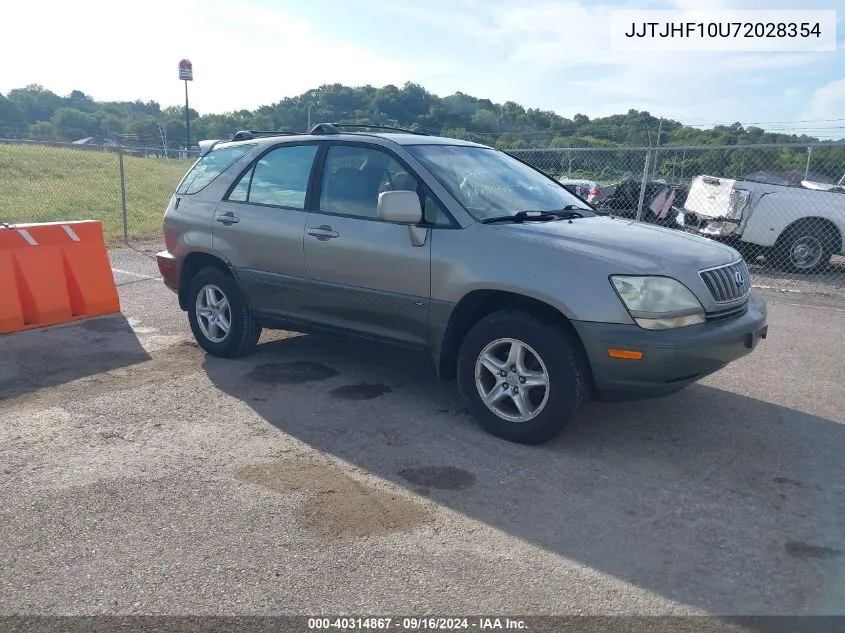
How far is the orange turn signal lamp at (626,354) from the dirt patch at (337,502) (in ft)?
4.30

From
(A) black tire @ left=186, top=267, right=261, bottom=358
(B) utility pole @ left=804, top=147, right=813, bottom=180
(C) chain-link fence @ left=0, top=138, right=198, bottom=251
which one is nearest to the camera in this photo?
(A) black tire @ left=186, top=267, right=261, bottom=358

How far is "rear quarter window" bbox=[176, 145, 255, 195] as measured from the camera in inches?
235

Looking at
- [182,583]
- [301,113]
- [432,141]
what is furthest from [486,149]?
[301,113]

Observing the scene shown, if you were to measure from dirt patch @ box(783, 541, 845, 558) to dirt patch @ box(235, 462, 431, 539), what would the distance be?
64.3 inches

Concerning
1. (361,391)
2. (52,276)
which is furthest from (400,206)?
(52,276)

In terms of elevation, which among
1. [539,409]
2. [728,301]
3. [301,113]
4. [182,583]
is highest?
[301,113]

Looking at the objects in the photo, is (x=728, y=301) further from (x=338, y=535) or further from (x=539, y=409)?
(x=338, y=535)

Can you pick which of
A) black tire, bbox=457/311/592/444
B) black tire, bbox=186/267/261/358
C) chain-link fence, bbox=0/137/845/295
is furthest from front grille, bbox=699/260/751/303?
chain-link fence, bbox=0/137/845/295

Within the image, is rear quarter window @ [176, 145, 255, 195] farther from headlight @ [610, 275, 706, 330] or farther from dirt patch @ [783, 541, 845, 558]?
dirt patch @ [783, 541, 845, 558]

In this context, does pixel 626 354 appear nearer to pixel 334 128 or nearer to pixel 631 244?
pixel 631 244

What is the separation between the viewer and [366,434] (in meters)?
4.47

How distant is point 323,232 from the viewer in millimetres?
5125

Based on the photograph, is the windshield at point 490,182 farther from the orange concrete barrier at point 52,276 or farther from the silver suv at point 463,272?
the orange concrete barrier at point 52,276

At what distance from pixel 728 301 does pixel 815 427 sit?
122 cm
